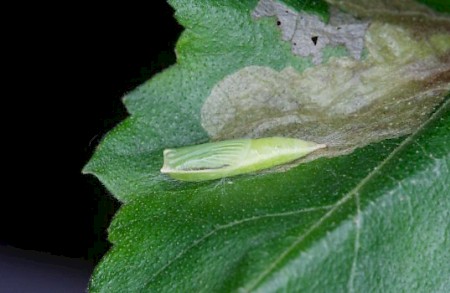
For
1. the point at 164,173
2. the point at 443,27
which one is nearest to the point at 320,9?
the point at 443,27

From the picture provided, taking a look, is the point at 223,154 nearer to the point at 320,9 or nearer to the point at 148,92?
the point at 148,92

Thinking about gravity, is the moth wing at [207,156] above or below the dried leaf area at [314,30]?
below

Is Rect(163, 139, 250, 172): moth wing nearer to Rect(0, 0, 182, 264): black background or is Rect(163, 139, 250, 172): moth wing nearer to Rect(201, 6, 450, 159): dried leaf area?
Rect(201, 6, 450, 159): dried leaf area

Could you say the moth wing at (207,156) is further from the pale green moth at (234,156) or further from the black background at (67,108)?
the black background at (67,108)

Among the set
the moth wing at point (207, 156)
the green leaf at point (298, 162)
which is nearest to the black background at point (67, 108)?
the green leaf at point (298, 162)

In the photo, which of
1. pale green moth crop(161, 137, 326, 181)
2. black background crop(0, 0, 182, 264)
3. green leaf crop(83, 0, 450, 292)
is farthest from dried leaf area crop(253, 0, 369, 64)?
black background crop(0, 0, 182, 264)

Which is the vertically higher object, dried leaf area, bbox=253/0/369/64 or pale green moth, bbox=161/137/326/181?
dried leaf area, bbox=253/0/369/64
